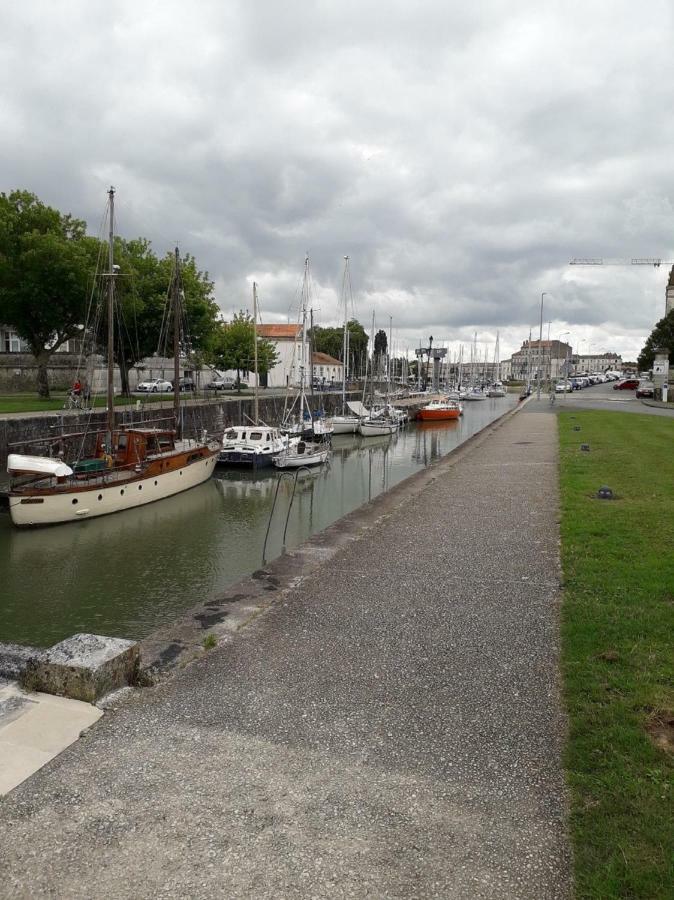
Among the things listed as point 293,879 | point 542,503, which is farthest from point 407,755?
point 542,503

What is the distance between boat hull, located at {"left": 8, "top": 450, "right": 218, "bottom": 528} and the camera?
1973 centimetres

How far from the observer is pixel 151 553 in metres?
17.7

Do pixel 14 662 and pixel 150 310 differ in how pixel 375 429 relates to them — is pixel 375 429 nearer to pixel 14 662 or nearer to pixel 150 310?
pixel 150 310

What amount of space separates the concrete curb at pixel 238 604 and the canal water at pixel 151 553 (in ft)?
7.29

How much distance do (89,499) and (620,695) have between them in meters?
18.4

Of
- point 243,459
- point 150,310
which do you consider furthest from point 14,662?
point 150,310

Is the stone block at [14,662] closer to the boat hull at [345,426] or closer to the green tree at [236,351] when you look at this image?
the boat hull at [345,426]

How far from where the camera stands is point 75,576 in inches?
619

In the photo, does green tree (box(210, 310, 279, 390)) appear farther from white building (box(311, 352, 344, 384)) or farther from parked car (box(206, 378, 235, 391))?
white building (box(311, 352, 344, 384))

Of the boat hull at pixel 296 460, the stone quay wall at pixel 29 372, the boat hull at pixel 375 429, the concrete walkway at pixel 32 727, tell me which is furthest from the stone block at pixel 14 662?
the stone quay wall at pixel 29 372

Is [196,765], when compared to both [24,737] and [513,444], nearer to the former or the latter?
[24,737]

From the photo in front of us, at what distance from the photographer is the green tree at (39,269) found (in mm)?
35938

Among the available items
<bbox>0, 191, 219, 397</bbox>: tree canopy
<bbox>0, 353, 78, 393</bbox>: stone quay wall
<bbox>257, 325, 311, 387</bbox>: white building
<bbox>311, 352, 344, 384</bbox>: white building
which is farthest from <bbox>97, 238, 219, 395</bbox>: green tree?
<bbox>311, 352, 344, 384</bbox>: white building

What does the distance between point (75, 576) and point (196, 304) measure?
113 ft
